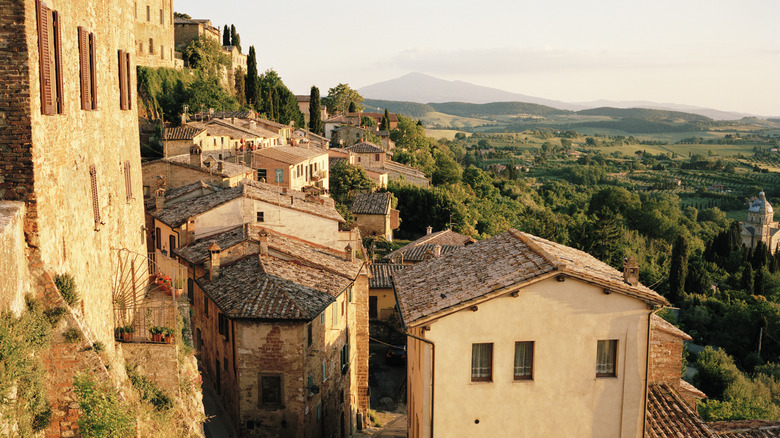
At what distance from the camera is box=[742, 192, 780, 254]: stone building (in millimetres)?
92812

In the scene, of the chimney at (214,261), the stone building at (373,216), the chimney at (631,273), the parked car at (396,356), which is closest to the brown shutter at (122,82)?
the chimney at (214,261)

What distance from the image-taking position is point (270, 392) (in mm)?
20688

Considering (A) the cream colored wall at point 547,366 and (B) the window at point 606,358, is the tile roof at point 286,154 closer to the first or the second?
(A) the cream colored wall at point 547,366

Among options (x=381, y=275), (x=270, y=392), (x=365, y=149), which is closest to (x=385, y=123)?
(x=365, y=149)

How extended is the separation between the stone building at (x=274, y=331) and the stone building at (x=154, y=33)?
39.7m

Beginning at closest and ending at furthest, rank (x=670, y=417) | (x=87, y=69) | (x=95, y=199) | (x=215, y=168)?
(x=87, y=69) < (x=95, y=199) < (x=670, y=417) < (x=215, y=168)

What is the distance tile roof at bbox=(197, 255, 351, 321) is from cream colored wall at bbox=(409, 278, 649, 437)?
7.15 metres

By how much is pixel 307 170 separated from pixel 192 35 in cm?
3426

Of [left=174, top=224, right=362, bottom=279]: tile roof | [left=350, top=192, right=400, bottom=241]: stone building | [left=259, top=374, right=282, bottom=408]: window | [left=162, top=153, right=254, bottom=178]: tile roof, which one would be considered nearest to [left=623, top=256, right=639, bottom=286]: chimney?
[left=259, top=374, right=282, bottom=408]: window

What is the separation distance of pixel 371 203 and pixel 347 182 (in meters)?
5.49

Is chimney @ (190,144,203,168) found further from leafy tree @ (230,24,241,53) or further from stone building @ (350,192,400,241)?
leafy tree @ (230,24,241,53)

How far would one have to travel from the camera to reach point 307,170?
4688 cm

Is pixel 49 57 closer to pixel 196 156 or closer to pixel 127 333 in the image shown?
pixel 127 333

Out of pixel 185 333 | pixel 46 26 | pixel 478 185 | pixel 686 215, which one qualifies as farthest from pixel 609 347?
pixel 686 215
